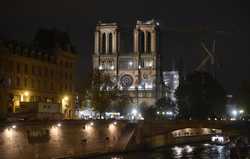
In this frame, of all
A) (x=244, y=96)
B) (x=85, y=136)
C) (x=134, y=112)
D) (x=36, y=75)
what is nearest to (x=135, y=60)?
(x=134, y=112)

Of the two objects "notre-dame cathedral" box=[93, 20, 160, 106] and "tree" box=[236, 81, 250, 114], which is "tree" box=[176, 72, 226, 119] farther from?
"notre-dame cathedral" box=[93, 20, 160, 106]

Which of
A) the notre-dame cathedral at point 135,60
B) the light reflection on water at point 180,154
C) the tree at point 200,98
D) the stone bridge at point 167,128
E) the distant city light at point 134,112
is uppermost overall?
the notre-dame cathedral at point 135,60

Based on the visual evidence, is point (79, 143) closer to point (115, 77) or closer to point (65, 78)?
point (65, 78)

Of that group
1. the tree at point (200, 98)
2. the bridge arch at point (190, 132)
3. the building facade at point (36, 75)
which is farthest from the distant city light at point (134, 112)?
the building facade at point (36, 75)

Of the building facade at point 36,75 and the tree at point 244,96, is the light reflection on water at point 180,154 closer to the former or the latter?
the building facade at point 36,75

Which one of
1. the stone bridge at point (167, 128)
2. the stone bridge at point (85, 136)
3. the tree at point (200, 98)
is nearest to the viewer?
the stone bridge at point (85, 136)

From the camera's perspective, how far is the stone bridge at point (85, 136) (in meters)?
60.5

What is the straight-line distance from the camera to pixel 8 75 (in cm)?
8850

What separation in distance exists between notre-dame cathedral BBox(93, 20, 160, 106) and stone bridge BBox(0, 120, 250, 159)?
84.3 m

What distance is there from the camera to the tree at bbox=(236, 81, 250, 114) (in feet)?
437

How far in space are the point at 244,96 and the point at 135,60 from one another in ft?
200

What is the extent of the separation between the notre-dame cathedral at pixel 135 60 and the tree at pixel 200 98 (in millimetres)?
68846

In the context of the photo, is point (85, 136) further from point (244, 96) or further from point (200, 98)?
point (244, 96)

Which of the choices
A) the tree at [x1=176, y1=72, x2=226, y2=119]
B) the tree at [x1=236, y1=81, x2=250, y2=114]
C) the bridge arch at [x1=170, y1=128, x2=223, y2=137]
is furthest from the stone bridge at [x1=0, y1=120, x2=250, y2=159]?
the tree at [x1=236, y1=81, x2=250, y2=114]
